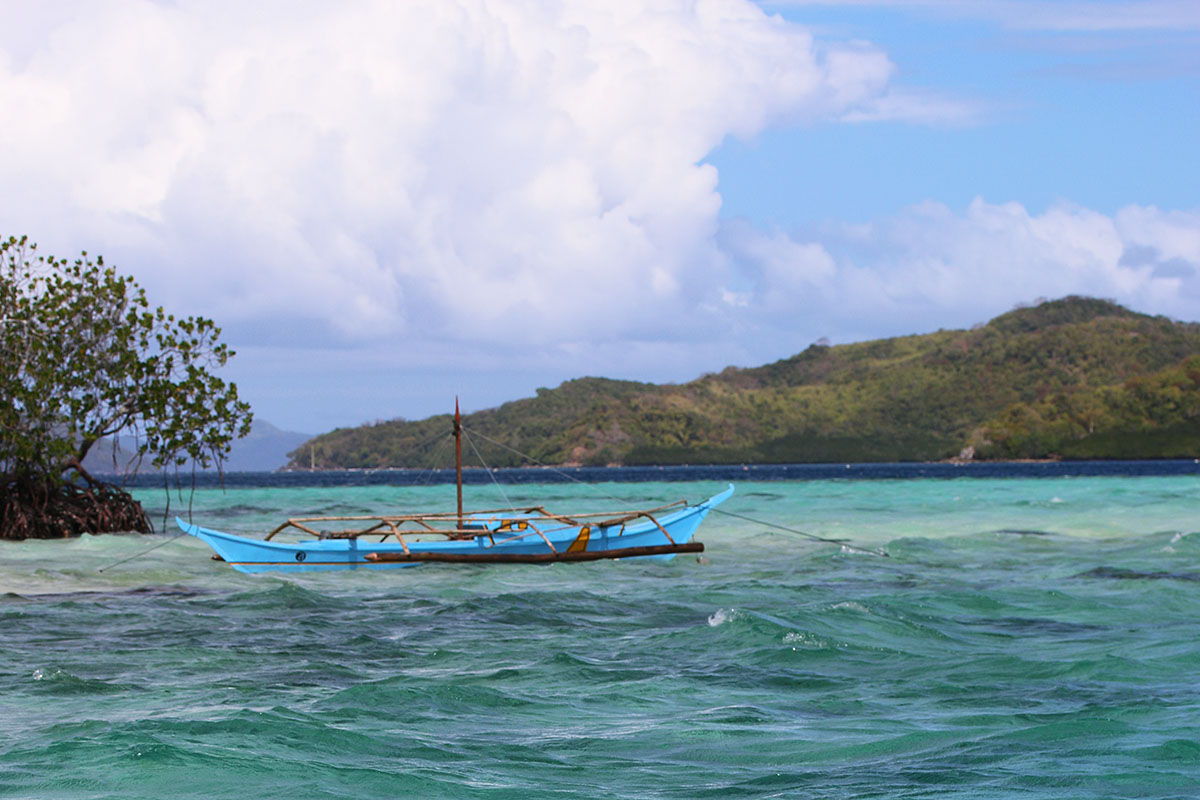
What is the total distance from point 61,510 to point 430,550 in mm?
13883

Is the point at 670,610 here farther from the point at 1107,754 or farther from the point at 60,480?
the point at 60,480

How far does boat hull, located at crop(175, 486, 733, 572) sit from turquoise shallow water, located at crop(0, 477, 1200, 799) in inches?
16.6

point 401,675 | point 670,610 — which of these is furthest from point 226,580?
point 401,675

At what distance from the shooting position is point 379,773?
10.8m

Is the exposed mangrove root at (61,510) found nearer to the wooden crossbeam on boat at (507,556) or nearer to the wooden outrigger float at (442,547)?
the wooden outrigger float at (442,547)

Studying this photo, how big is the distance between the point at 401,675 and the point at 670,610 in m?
7.01

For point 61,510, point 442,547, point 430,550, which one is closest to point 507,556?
point 442,547

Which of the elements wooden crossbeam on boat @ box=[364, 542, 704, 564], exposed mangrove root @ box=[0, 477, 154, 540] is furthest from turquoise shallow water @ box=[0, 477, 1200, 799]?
exposed mangrove root @ box=[0, 477, 154, 540]

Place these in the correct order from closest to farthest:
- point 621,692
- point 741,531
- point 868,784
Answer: point 868,784, point 621,692, point 741,531

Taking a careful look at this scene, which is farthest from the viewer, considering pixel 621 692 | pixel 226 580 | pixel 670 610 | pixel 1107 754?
pixel 226 580

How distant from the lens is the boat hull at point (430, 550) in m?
26.9

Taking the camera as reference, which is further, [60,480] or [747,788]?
[60,480]

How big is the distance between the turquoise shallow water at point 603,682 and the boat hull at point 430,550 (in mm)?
421

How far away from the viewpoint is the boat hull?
26.9 metres
